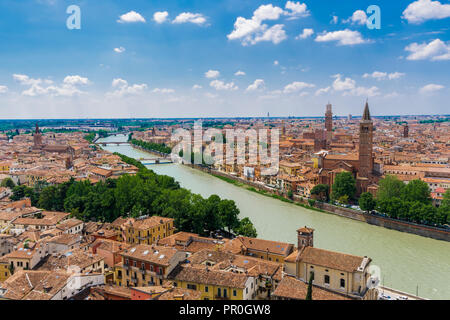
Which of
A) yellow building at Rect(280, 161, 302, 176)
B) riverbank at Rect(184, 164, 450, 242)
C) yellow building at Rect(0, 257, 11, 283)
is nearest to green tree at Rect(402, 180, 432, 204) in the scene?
riverbank at Rect(184, 164, 450, 242)

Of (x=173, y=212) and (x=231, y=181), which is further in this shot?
(x=231, y=181)

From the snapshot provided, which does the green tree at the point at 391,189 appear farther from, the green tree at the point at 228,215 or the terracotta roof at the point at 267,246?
the terracotta roof at the point at 267,246

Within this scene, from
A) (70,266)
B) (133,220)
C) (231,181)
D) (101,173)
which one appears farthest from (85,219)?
(231,181)

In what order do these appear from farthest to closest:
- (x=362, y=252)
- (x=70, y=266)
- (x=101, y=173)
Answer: (x=101, y=173) → (x=362, y=252) → (x=70, y=266)

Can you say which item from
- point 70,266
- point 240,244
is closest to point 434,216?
point 240,244

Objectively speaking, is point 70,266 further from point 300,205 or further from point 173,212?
point 300,205

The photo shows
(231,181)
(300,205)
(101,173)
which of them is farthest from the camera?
(231,181)
